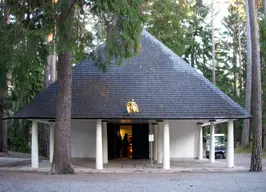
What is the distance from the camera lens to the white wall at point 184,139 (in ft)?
92.9

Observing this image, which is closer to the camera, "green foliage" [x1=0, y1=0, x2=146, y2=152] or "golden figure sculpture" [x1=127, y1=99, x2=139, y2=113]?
"green foliage" [x1=0, y1=0, x2=146, y2=152]

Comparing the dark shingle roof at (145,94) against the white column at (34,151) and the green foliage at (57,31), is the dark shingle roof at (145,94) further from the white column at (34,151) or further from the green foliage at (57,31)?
the green foliage at (57,31)

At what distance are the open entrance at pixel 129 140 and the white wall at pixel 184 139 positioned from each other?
5.77 feet

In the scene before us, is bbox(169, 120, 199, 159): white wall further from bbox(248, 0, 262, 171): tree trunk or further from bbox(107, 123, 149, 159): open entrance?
bbox(248, 0, 262, 171): tree trunk

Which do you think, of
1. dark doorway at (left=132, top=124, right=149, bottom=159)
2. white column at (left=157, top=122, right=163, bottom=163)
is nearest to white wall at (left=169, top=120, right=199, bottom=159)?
dark doorway at (left=132, top=124, right=149, bottom=159)

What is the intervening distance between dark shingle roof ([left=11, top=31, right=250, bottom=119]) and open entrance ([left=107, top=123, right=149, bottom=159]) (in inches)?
210

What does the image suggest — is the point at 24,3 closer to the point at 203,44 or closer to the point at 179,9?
the point at 179,9

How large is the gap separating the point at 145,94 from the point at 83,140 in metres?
6.37

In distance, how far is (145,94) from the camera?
2248cm

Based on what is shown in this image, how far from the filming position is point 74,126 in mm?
26766

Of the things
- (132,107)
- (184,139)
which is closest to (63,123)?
(132,107)

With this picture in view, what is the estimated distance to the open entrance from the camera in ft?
92.6

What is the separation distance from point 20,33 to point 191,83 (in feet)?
33.1

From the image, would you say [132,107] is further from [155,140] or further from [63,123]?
[155,140]
